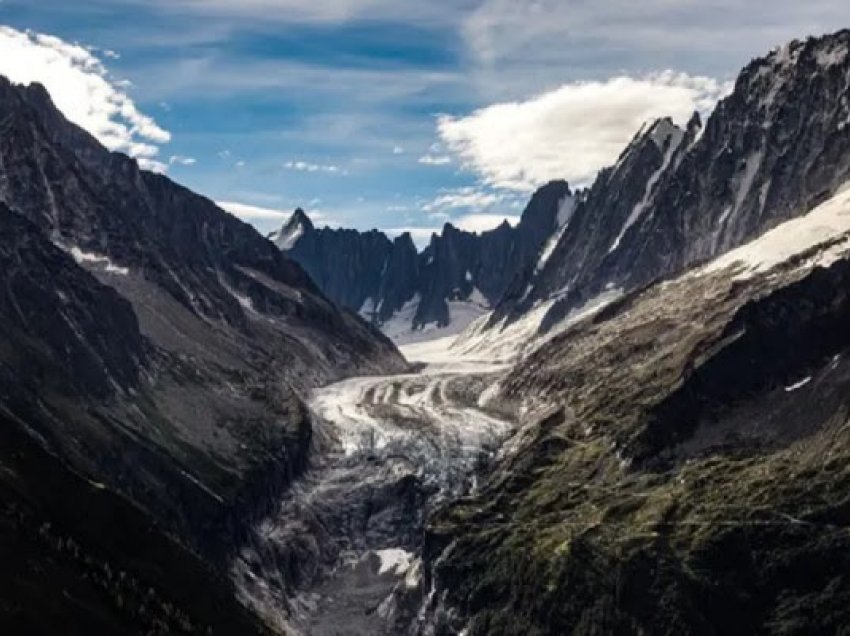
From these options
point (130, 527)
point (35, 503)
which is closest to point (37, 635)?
point (35, 503)

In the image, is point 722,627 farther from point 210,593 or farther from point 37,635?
point 37,635

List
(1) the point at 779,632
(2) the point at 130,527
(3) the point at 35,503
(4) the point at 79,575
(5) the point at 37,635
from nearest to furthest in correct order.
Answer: (5) the point at 37,635, (4) the point at 79,575, (3) the point at 35,503, (2) the point at 130,527, (1) the point at 779,632

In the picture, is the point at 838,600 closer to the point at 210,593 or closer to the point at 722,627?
the point at 722,627

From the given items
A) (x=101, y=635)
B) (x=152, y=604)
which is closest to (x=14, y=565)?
(x=101, y=635)

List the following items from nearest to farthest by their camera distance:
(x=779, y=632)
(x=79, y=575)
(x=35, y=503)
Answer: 1. (x=79, y=575)
2. (x=35, y=503)
3. (x=779, y=632)

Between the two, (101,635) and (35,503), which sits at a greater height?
(35,503)

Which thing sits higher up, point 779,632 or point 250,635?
point 250,635

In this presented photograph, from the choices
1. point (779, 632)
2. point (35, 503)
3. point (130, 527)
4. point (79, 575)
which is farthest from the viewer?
point (779, 632)

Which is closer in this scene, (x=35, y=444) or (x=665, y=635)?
(x=35, y=444)

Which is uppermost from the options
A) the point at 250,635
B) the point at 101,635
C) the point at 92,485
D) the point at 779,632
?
the point at 92,485

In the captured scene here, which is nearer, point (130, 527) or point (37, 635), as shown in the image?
point (37, 635)
